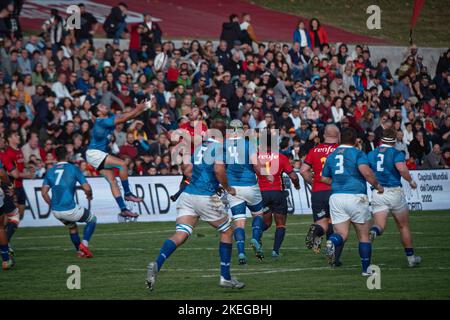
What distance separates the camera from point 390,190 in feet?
61.4

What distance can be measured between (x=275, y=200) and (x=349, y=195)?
13.5 feet

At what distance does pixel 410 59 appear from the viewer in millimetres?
39969

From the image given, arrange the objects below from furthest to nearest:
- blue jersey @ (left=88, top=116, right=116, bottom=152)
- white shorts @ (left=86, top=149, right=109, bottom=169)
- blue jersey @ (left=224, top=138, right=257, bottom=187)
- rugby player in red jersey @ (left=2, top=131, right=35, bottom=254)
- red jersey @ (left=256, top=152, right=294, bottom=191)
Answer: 1. rugby player in red jersey @ (left=2, top=131, right=35, bottom=254)
2. white shorts @ (left=86, top=149, right=109, bottom=169)
3. blue jersey @ (left=88, top=116, right=116, bottom=152)
4. red jersey @ (left=256, top=152, right=294, bottom=191)
5. blue jersey @ (left=224, top=138, right=257, bottom=187)

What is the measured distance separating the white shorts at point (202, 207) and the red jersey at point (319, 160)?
4002 mm

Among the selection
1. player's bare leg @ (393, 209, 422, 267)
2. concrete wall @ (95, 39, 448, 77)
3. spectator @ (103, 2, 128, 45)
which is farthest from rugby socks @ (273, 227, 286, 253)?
concrete wall @ (95, 39, 448, 77)

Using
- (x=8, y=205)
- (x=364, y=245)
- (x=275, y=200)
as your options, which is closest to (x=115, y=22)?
(x=275, y=200)

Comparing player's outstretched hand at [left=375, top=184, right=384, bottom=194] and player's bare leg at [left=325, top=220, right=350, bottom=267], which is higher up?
player's outstretched hand at [left=375, top=184, right=384, bottom=194]

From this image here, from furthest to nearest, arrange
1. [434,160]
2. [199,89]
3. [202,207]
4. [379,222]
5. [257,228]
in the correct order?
[434,160] < [199,89] < [257,228] < [379,222] < [202,207]

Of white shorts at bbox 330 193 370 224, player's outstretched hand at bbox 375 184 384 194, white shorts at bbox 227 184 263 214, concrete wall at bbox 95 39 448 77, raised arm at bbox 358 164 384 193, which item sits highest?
concrete wall at bbox 95 39 448 77

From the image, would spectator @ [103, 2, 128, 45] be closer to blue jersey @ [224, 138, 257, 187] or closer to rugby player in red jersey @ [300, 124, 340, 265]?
blue jersey @ [224, 138, 257, 187]

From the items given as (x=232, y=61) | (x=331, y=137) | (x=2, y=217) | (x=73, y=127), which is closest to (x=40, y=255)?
(x=2, y=217)

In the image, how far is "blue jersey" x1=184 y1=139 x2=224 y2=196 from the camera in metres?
15.8

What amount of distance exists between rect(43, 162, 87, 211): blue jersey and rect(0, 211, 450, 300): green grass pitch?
1.10m

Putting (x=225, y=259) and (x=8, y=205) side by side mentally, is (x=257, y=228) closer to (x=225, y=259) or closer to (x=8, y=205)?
(x=225, y=259)
